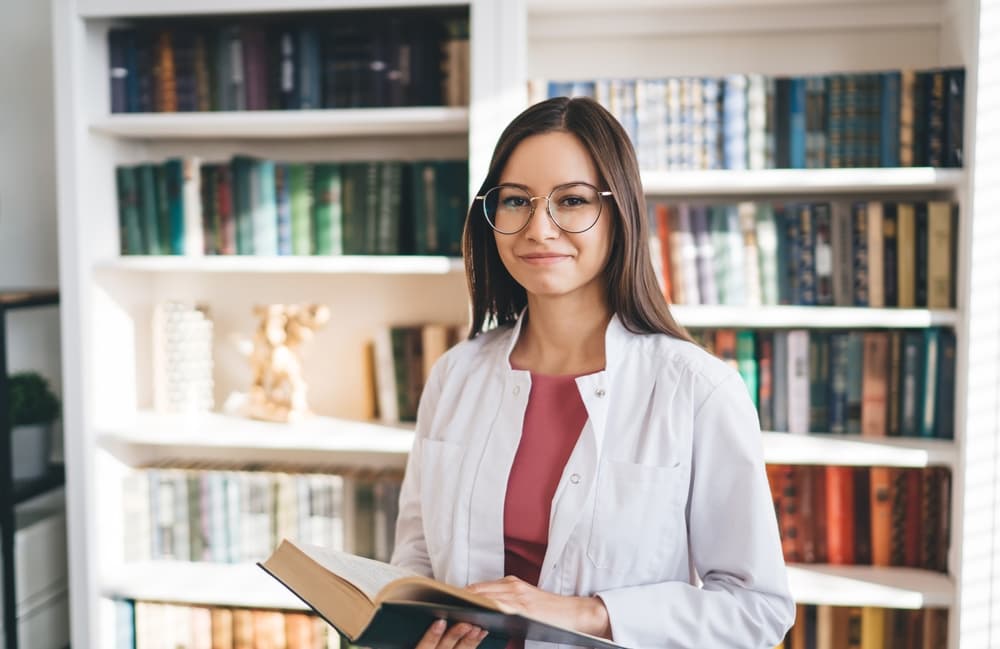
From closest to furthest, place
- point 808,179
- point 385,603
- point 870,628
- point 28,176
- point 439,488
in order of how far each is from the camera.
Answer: point 385,603 → point 439,488 → point 808,179 → point 870,628 → point 28,176

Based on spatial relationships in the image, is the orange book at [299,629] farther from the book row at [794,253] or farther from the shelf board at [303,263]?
the book row at [794,253]

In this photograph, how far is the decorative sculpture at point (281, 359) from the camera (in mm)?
1996

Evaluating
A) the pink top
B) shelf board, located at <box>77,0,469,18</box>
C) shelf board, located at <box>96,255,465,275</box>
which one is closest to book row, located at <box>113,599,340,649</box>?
shelf board, located at <box>96,255,465,275</box>

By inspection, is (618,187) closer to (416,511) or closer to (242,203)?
(416,511)

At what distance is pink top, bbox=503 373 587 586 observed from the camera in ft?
3.65

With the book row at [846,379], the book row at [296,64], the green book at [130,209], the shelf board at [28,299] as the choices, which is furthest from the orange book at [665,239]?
the shelf board at [28,299]

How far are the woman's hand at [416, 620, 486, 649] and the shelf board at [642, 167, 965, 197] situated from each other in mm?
1074

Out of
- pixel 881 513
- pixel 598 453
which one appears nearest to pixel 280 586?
pixel 598 453

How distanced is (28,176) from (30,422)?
26.7 inches

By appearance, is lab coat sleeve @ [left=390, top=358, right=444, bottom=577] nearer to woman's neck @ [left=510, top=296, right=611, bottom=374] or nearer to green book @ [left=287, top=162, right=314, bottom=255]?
woman's neck @ [left=510, top=296, right=611, bottom=374]

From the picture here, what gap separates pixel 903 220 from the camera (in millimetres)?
1769

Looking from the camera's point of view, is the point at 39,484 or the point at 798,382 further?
the point at 39,484

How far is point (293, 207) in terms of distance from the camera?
1.98m

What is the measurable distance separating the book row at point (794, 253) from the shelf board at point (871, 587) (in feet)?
1.92
